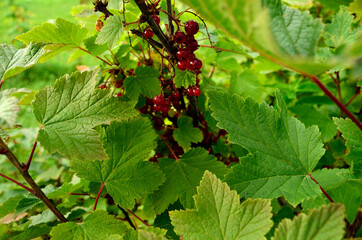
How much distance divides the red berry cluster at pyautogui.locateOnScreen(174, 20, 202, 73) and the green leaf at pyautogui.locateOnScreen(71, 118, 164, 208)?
0.76 feet

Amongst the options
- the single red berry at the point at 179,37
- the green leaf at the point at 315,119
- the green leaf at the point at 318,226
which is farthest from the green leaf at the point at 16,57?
the green leaf at the point at 315,119

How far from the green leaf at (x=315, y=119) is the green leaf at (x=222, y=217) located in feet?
2.47

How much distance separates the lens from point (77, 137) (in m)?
0.76

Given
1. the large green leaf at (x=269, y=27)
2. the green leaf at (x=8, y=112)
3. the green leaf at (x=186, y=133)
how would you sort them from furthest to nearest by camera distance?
the green leaf at (x=186, y=133)
the green leaf at (x=8, y=112)
the large green leaf at (x=269, y=27)

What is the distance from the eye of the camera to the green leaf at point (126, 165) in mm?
882

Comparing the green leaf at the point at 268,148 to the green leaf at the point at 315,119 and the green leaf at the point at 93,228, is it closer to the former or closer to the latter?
the green leaf at the point at 93,228

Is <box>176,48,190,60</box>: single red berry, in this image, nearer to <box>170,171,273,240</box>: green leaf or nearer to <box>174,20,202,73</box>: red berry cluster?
<box>174,20,202,73</box>: red berry cluster

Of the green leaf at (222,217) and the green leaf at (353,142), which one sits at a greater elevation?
the green leaf at (353,142)

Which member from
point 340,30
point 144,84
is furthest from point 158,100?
point 340,30

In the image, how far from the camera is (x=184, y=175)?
0.99 meters

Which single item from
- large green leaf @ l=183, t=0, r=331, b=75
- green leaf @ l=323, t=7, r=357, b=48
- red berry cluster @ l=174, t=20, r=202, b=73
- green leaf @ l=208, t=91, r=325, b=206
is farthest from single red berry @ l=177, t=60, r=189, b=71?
green leaf @ l=323, t=7, r=357, b=48

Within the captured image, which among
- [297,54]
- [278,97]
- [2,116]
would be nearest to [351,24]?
[278,97]

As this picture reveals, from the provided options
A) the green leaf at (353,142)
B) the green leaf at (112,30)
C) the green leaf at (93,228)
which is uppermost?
the green leaf at (112,30)

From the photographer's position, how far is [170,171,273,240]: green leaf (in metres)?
0.63
